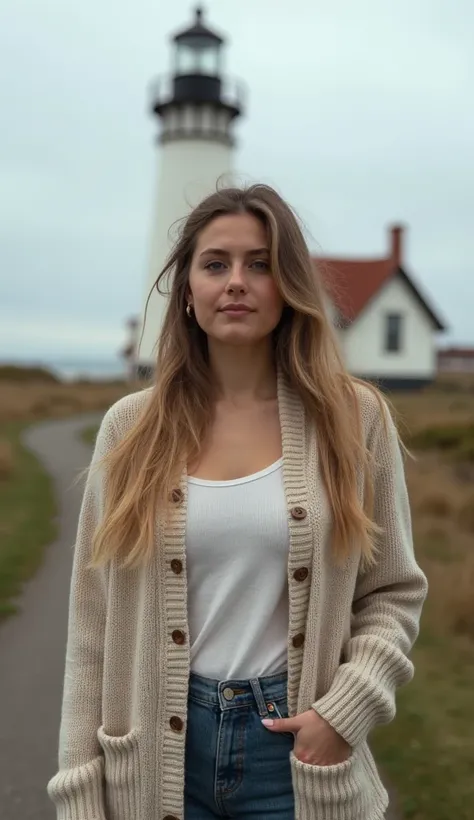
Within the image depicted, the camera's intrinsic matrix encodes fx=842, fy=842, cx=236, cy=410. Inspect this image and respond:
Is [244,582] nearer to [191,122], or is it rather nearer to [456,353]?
[191,122]

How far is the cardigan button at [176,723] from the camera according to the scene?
6.46 feet

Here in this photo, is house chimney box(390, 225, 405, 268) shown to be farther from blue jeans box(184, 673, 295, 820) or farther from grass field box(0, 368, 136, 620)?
blue jeans box(184, 673, 295, 820)

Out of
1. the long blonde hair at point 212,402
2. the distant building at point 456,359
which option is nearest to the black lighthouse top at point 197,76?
the long blonde hair at point 212,402

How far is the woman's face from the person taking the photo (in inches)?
80.4

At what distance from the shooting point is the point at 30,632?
226 inches

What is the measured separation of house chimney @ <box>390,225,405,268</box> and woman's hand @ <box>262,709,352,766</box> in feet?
94.3

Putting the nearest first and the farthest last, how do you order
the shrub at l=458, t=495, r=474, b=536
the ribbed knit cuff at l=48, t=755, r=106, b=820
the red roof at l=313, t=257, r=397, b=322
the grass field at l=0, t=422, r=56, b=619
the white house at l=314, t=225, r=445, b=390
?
the ribbed knit cuff at l=48, t=755, r=106, b=820 < the grass field at l=0, t=422, r=56, b=619 < the shrub at l=458, t=495, r=474, b=536 < the red roof at l=313, t=257, r=397, b=322 < the white house at l=314, t=225, r=445, b=390

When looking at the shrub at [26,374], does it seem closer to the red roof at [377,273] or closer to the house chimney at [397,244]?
the red roof at [377,273]

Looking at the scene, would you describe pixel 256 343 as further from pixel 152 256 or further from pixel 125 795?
pixel 152 256

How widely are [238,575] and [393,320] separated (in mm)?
29009

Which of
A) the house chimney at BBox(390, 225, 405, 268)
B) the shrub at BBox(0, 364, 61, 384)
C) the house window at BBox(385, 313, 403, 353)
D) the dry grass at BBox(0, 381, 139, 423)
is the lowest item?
the dry grass at BBox(0, 381, 139, 423)

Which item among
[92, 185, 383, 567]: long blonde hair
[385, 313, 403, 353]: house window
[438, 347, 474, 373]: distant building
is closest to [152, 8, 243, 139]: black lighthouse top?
[385, 313, 403, 353]: house window

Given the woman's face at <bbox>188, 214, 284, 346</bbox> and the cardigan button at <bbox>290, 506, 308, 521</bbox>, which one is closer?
the cardigan button at <bbox>290, 506, 308, 521</bbox>

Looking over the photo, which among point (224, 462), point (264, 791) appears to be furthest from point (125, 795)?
point (224, 462)
